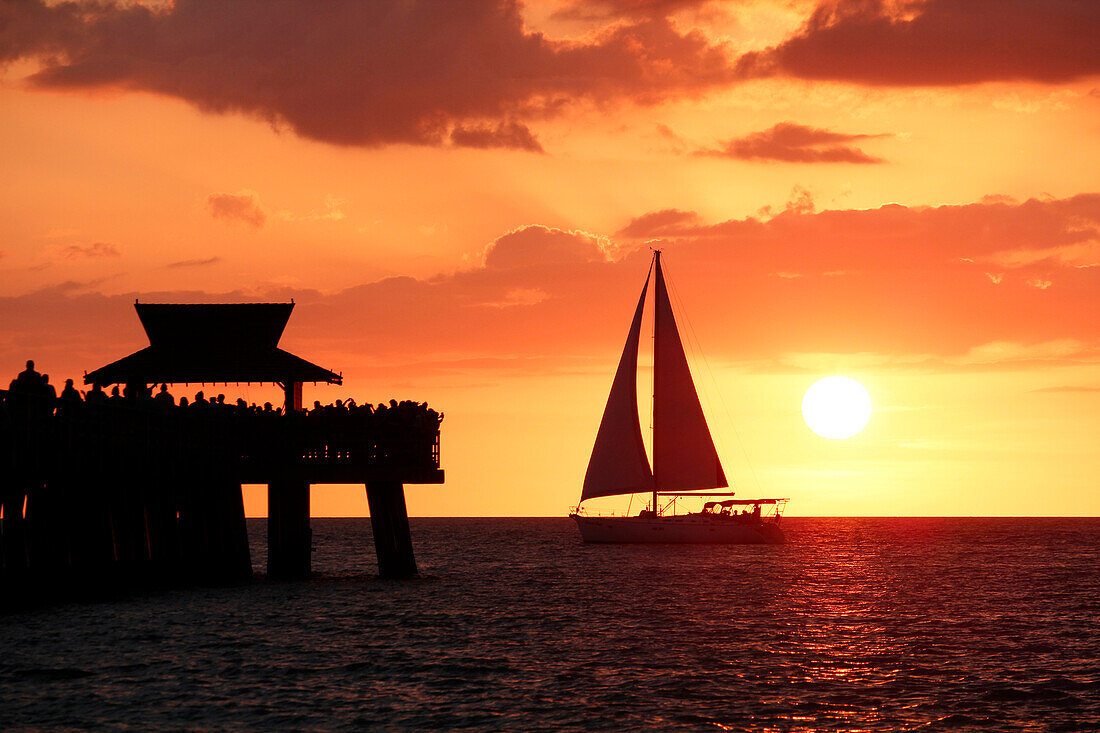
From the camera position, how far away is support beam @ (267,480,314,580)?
149 feet

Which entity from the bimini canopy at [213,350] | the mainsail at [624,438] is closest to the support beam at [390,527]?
the bimini canopy at [213,350]

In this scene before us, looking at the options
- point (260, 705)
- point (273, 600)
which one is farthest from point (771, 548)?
point (260, 705)

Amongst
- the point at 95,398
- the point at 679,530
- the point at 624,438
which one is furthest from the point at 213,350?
the point at 679,530

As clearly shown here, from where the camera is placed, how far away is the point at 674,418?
89688 mm

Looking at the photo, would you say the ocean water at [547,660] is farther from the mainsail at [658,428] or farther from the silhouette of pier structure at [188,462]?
the mainsail at [658,428]

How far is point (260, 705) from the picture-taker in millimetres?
25812

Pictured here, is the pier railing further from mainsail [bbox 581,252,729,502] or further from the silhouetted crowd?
mainsail [bbox 581,252,729,502]

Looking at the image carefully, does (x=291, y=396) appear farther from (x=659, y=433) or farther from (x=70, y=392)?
(x=659, y=433)

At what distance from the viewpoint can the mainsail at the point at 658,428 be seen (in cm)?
8881

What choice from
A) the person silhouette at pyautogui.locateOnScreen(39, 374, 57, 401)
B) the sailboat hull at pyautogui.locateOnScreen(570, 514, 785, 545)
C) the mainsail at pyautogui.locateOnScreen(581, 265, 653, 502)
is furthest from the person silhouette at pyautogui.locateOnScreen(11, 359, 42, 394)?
the sailboat hull at pyautogui.locateOnScreen(570, 514, 785, 545)

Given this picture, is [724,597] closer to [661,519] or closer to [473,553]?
[661,519]

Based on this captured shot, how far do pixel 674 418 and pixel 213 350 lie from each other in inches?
1792

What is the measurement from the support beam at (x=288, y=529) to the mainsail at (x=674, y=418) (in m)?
44.3

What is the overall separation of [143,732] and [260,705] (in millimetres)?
3228
